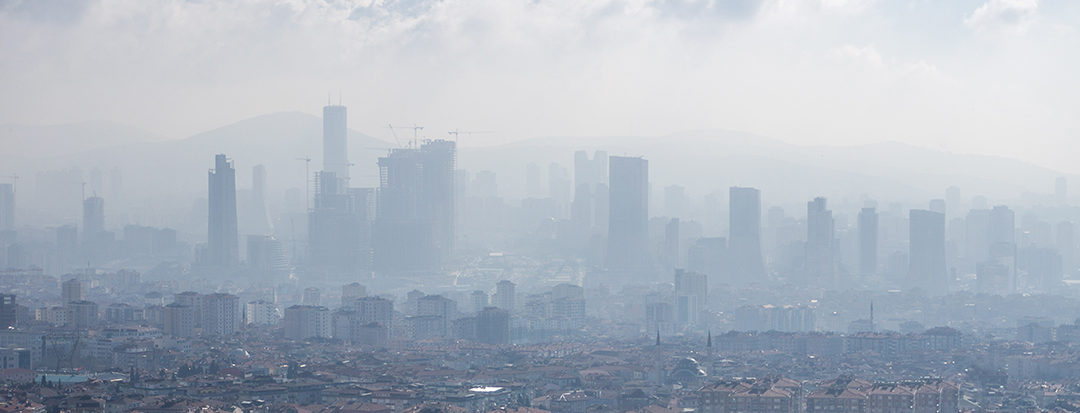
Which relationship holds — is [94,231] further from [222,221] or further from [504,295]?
[504,295]

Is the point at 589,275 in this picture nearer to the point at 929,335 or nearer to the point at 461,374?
the point at 929,335

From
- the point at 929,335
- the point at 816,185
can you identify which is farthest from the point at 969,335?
the point at 816,185

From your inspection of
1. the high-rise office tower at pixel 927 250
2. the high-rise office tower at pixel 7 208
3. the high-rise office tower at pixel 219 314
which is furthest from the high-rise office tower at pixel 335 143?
the high-rise office tower at pixel 219 314

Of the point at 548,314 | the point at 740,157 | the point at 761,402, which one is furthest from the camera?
the point at 740,157

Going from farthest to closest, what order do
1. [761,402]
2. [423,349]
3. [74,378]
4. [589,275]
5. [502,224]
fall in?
[502,224] → [589,275] → [423,349] → [74,378] → [761,402]

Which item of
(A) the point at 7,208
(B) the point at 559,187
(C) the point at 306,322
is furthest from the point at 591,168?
(C) the point at 306,322

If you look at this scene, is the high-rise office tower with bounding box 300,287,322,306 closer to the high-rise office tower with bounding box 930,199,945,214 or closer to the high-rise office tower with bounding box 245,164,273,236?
the high-rise office tower with bounding box 245,164,273,236

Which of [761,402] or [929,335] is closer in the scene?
[761,402]
